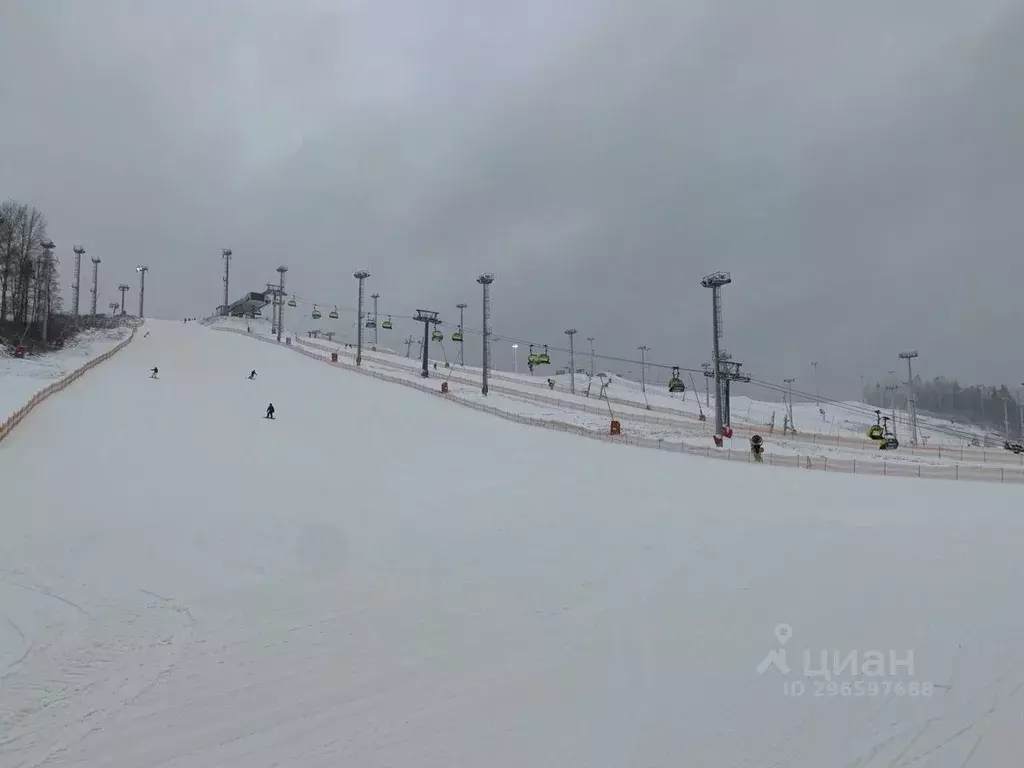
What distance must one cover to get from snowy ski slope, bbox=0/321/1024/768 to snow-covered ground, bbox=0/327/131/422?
1331 cm

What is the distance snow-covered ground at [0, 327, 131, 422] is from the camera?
97.9 ft

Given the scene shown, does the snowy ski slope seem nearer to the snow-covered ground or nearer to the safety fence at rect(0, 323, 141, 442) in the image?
the safety fence at rect(0, 323, 141, 442)

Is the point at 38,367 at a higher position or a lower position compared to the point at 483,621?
higher

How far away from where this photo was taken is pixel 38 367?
4012 centimetres

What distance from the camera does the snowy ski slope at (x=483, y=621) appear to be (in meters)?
6.26

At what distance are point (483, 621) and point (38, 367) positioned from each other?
141ft

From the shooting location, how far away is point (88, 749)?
5.78 m
